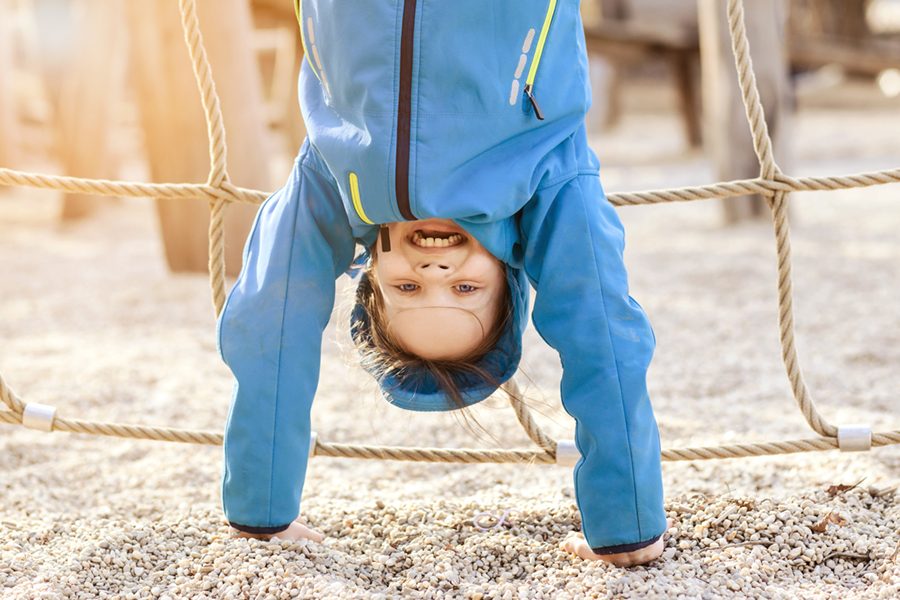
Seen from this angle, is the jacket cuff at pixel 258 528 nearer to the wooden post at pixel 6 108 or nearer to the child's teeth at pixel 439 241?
the child's teeth at pixel 439 241

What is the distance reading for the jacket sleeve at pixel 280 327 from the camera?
4.28 ft

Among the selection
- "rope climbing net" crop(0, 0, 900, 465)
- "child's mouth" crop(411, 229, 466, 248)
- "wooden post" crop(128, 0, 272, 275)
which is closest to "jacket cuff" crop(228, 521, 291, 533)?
"rope climbing net" crop(0, 0, 900, 465)

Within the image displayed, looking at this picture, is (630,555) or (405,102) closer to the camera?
(405,102)

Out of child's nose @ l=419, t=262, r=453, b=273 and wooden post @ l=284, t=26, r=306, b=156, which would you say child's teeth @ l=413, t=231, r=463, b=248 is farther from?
wooden post @ l=284, t=26, r=306, b=156

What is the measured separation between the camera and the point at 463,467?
74.3 inches

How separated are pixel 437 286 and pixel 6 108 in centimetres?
451

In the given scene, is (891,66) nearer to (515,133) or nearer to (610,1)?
(610,1)

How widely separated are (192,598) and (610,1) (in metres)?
5.47

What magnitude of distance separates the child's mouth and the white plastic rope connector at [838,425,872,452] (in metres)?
0.63

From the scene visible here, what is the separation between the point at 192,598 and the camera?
1.25 metres

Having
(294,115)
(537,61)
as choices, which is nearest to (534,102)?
(537,61)

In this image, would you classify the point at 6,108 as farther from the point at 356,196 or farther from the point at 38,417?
the point at 356,196

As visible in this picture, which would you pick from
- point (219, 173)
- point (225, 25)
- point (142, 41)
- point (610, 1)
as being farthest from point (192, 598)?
point (610, 1)

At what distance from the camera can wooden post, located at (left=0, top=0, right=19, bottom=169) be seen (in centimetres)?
506
